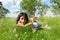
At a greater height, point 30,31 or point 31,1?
point 30,31

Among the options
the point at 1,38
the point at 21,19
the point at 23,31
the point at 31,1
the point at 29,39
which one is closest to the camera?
the point at 29,39

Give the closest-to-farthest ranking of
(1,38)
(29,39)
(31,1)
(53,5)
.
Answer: (29,39)
(1,38)
(31,1)
(53,5)

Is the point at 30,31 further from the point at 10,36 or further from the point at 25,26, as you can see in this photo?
the point at 10,36

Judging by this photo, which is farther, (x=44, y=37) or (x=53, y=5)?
(x=53, y=5)

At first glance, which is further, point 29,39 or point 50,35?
point 50,35

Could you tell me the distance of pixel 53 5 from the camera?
23.5 metres

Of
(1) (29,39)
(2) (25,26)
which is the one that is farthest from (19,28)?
(1) (29,39)

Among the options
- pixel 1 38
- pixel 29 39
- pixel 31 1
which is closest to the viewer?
pixel 29 39

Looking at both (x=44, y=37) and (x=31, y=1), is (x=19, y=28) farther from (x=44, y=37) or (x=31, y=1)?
(x=31, y=1)

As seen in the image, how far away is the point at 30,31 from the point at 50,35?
0.74 m

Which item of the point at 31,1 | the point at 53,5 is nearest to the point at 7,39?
the point at 31,1

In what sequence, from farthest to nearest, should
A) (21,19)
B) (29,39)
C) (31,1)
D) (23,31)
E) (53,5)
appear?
(53,5)
(31,1)
(21,19)
(23,31)
(29,39)

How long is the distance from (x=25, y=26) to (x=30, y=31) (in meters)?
0.27

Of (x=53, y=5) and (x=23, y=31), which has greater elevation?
(x=23, y=31)
